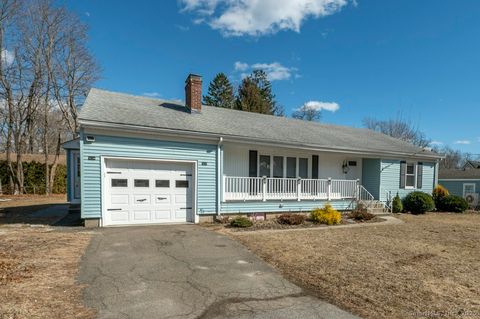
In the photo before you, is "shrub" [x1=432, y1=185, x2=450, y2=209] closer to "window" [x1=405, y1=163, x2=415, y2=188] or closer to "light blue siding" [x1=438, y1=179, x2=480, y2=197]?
"window" [x1=405, y1=163, x2=415, y2=188]

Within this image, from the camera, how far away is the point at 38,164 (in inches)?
989

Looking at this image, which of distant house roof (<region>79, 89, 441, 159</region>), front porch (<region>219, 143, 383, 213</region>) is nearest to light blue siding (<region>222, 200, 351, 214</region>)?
front porch (<region>219, 143, 383, 213</region>)

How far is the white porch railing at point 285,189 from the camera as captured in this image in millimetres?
11898

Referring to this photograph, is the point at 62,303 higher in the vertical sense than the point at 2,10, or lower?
lower

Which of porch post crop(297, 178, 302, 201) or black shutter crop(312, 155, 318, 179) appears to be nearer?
porch post crop(297, 178, 302, 201)

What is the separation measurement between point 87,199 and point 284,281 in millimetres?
7106

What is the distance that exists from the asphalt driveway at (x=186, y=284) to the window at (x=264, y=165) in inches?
243

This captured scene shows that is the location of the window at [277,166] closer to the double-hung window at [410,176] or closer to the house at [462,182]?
the double-hung window at [410,176]

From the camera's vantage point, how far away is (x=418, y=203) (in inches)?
613

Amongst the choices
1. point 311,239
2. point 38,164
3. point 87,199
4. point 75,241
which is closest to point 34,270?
point 75,241

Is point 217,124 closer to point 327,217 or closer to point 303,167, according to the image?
point 303,167

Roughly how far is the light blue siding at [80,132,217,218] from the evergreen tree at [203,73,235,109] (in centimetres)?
2827

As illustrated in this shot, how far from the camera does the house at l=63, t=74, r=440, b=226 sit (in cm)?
966

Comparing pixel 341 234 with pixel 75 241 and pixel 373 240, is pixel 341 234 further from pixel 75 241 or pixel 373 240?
pixel 75 241
